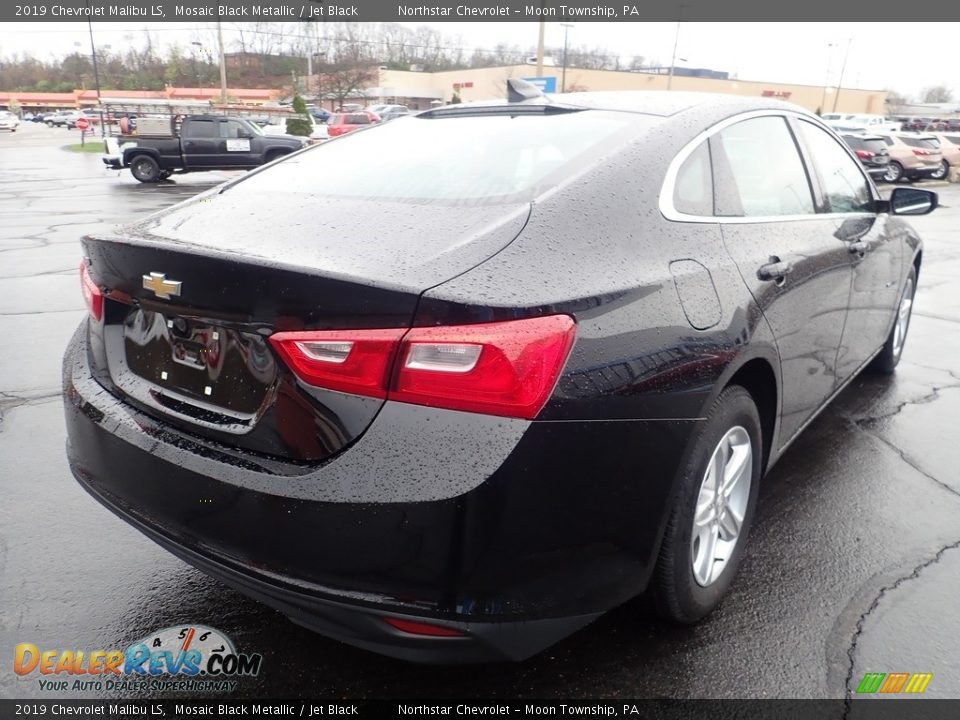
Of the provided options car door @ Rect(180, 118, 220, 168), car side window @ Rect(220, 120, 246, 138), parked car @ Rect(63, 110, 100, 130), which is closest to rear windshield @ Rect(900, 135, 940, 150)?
car side window @ Rect(220, 120, 246, 138)

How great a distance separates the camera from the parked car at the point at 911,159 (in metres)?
23.5

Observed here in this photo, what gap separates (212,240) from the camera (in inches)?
79.4

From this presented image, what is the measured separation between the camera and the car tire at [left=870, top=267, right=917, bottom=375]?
483cm

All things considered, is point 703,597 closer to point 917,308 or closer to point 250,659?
point 250,659

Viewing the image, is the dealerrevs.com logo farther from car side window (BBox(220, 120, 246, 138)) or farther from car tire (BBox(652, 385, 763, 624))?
car side window (BBox(220, 120, 246, 138))

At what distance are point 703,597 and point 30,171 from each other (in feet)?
89.1

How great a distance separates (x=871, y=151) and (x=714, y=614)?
920 inches

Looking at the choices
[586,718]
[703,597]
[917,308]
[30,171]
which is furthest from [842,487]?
[30,171]

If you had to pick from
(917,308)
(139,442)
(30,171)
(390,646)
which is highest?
(139,442)

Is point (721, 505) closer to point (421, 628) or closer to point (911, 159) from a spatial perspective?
point (421, 628)

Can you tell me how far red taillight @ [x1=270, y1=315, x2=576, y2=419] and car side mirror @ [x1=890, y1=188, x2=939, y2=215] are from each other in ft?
11.1

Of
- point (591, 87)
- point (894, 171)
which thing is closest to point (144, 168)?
point (894, 171)

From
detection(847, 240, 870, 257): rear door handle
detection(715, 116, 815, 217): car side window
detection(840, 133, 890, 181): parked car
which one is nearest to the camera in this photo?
detection(715, 116, 815, 217): car side window

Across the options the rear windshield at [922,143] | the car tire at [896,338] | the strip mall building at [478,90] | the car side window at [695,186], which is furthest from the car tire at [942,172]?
the strip mall building at [478,90]
